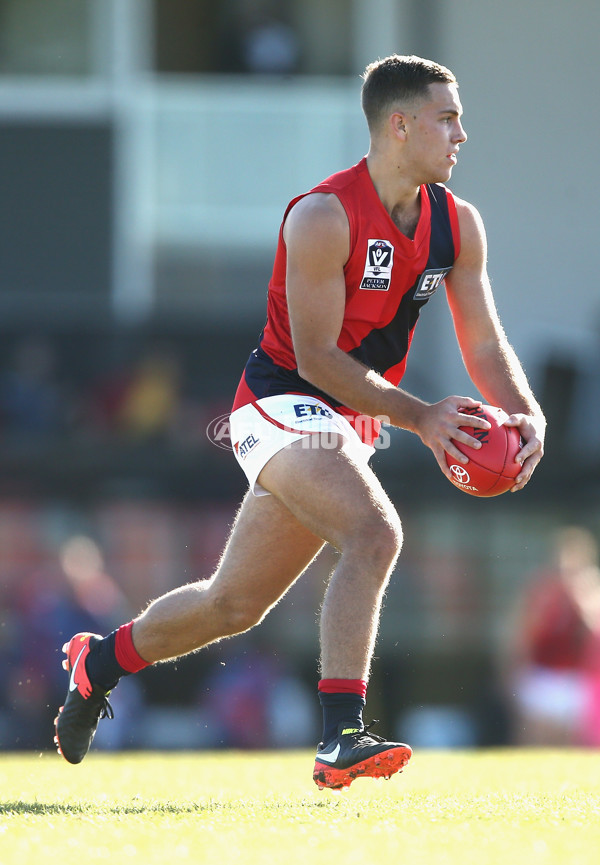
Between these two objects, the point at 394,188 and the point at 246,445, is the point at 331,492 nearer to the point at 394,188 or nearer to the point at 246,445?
the point at 246,445

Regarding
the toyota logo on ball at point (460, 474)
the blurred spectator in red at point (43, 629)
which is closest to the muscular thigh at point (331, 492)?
the toyota logo on ball at point (460, 474)

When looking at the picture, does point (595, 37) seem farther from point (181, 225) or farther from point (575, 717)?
point (575, 717)

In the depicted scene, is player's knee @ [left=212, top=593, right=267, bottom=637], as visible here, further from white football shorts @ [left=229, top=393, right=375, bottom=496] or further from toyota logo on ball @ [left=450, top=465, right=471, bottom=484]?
toyota logo on ball @ [left=450, top=465, right=471, bottom=484]

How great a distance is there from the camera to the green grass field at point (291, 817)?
3.82 metres

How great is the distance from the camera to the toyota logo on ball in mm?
4867

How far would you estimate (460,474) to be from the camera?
489cm

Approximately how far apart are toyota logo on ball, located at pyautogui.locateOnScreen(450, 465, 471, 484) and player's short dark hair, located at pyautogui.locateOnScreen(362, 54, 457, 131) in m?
1.36

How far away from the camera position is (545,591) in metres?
11.2

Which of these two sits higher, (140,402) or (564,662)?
(140,402)

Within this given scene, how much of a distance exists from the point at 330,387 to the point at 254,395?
1.46 feet

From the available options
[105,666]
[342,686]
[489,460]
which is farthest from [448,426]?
[105,666]

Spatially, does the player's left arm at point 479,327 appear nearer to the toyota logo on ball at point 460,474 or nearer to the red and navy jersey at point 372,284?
the red and navy jersey at point 372,284

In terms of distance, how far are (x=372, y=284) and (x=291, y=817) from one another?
76.5 inches

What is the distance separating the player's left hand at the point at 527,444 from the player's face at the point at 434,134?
0.96 meters
